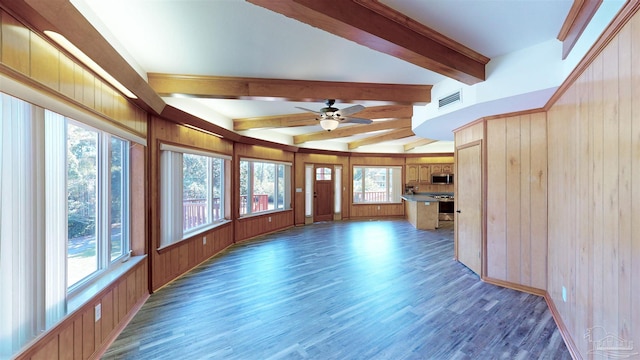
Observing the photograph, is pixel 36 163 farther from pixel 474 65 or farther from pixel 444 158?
pixel 444 158

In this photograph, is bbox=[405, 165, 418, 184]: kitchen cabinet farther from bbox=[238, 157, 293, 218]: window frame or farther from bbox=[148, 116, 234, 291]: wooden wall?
bbox=[148, 116, 234, 291]: wooden wall

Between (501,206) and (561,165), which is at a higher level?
(561,165)

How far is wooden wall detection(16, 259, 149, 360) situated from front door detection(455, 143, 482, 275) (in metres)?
4.43

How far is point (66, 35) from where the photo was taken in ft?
4.61

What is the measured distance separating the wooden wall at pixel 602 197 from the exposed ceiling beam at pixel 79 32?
281 cm

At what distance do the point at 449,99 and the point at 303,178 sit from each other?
5134 millimetres

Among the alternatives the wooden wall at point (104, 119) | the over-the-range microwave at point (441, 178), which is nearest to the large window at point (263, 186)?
the wooden wall at point (104, 119)

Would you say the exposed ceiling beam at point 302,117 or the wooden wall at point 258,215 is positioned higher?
the exposed ceiling beam at point 302,117

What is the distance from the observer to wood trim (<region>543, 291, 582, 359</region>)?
77.6 inches

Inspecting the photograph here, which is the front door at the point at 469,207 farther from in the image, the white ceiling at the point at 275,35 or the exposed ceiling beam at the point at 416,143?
the exposed ceiling beam at the point at 416,143

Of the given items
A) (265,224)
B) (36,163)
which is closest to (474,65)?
(36,163)

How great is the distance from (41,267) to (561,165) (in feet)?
13.5

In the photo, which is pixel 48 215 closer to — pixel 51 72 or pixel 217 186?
pixel 51 72

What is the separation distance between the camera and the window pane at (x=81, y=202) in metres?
1.92
